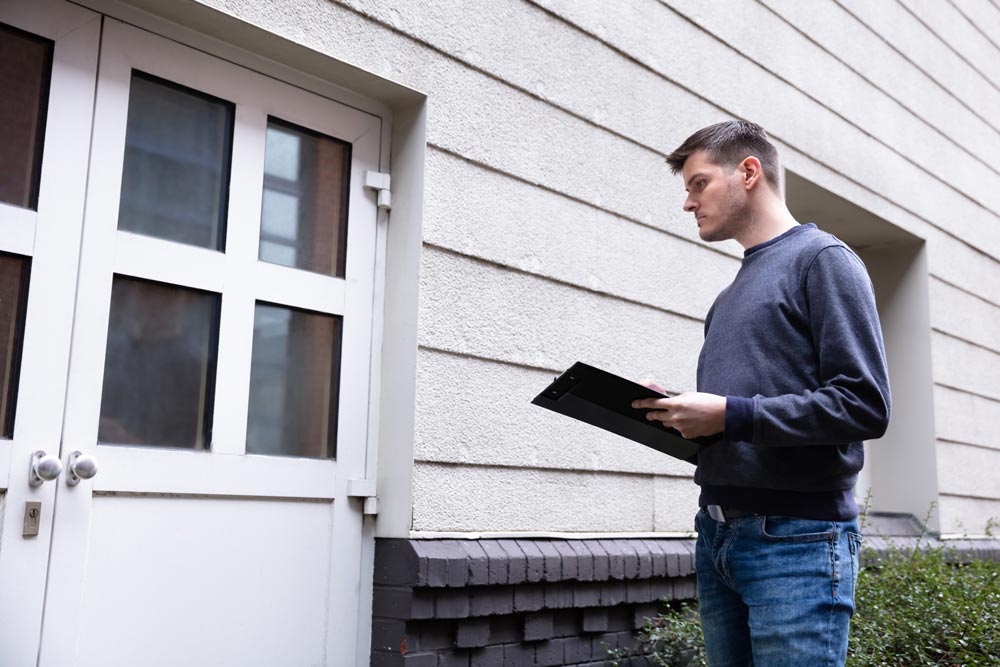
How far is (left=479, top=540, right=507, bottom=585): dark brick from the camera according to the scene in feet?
10.5

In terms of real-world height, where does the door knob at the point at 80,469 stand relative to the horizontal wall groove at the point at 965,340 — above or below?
below

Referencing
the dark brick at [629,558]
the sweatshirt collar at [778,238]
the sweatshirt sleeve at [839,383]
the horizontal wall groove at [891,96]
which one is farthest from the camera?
the horizontal wall groove at [891,96]

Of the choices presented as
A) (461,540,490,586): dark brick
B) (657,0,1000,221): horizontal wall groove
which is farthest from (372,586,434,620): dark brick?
(657,0,1000,221): horizontal wall groove

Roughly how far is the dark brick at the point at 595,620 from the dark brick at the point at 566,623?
30mm

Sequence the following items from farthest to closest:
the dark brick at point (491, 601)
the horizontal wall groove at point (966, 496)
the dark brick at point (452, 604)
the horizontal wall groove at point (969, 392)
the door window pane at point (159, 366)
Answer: the horizontal wall groove at point (969, 392), the horizontal wall groove at point (966, 496), the dark brick at point (491, 601), the dark brick at point (452, 604), the door window pane at point (159, 366)

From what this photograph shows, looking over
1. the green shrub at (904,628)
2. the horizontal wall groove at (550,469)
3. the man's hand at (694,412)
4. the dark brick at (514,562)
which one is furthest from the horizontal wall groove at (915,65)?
the man's hand at (694,412)

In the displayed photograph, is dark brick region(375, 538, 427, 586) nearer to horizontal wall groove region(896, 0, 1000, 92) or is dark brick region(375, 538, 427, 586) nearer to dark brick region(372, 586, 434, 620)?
dark brick region(372, 586, 434, 620)

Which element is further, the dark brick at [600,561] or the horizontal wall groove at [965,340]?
the horizontal wall groove at [965,340]

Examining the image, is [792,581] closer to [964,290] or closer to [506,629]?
[506,629]

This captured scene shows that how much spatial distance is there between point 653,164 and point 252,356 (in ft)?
6.91

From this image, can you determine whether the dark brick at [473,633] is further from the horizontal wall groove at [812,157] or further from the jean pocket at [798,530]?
the horizontal wall groove at [812,157]

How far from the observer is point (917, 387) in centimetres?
595

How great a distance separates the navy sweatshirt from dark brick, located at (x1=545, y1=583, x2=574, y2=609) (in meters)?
1.42

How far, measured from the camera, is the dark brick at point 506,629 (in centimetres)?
329
